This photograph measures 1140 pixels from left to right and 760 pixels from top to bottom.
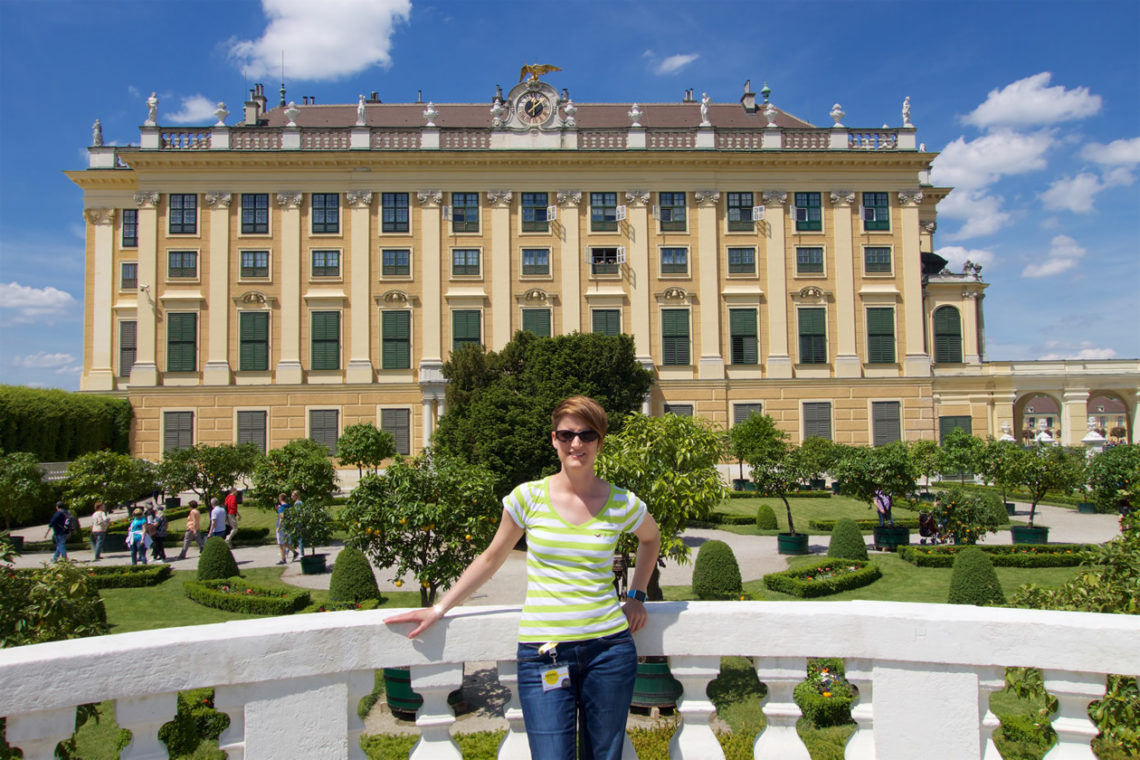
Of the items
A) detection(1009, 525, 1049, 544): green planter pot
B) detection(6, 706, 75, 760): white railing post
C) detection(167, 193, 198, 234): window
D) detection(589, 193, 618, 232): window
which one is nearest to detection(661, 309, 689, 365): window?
detection(589, 193, 618, 232): window

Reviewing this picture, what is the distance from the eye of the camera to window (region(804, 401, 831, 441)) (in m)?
34.8

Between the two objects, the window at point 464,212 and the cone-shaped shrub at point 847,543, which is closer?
the cone-shaped shrub at point 847,543

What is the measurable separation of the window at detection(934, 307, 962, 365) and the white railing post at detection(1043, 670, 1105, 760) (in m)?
40.5

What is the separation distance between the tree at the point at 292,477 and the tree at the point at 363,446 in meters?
7.02

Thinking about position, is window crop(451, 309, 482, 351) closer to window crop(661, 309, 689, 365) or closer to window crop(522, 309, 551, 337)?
window crop(522, 309, 551, 337)

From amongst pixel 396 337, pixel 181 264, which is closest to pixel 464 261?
pixel 396 337

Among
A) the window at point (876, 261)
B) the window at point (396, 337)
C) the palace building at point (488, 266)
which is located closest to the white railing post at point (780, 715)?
the palace building at point (488, 266)

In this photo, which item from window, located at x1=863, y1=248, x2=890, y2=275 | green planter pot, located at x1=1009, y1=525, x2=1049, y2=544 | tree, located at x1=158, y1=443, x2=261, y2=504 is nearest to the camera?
green planter pot, located at x1=1009, y1=525, x2=1049, y2=544

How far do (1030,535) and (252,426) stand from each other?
98.8 ft

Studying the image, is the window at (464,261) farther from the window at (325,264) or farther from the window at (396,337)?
the window at (325,264)

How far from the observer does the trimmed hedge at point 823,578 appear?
46.1 ft

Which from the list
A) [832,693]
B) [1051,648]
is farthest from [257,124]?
[1051,648]

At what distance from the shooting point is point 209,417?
33250 millimetres

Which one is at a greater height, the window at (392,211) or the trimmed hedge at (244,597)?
the window at (392,211)
